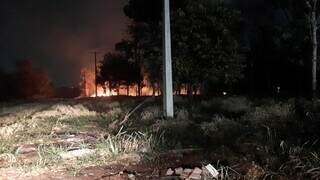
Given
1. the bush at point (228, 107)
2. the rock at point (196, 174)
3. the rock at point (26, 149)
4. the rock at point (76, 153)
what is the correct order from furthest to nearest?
the bush at point (228, 107) → the rock at point (26, 149) → the rock at point (76, 153) → the rock at point (196, 174)

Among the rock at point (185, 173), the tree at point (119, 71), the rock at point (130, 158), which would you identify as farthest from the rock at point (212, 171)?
the tree at point (119, 71)

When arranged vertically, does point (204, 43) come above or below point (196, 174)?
above

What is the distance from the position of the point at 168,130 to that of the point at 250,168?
23.6ft

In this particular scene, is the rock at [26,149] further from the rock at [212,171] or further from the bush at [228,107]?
the bush at [228,107]

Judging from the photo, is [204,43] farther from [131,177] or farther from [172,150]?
[131,177]

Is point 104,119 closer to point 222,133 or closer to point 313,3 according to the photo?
point 222,133

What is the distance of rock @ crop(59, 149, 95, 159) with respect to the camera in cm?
1166

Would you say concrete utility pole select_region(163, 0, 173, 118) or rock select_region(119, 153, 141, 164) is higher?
concrete utility pole select_region(163, 0, 173, 118)

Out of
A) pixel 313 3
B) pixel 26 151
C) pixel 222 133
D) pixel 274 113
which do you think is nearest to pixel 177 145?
pixel 222 133

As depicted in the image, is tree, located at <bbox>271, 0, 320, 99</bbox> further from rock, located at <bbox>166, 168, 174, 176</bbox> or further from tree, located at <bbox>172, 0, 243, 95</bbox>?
rock, located at <bbox>166, 168, 174, 176</bbox>

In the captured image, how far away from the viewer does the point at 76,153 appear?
1203 cm

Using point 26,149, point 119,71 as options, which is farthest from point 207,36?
point 119,71

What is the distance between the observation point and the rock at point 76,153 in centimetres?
1166

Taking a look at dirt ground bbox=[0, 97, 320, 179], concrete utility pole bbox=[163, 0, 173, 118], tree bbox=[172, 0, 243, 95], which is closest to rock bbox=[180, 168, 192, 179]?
dirt ground bbox=[0, 97, 320, 179]
